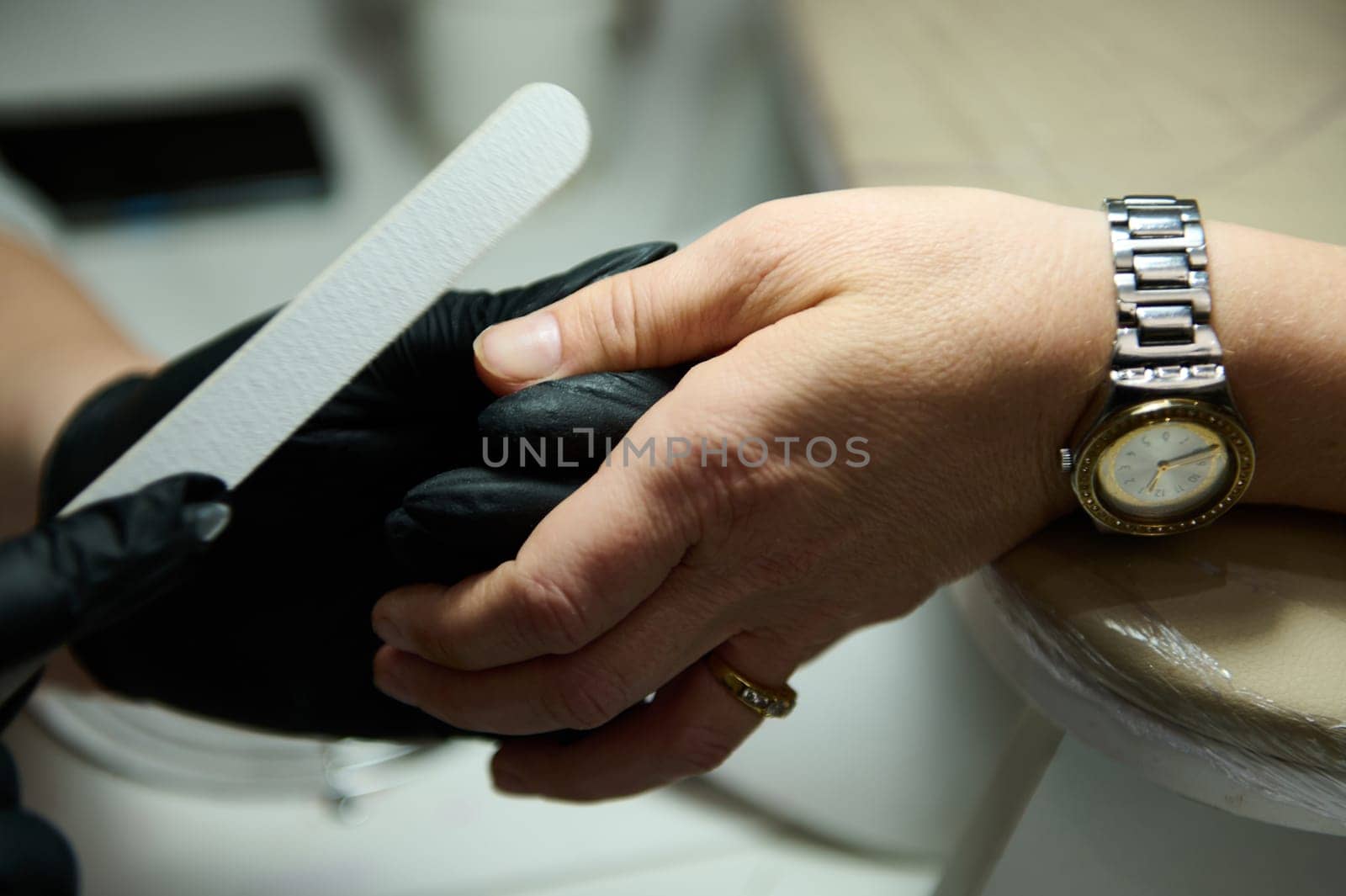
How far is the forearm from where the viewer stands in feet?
2.35

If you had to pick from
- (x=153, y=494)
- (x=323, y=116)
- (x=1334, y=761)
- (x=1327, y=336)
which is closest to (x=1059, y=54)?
(x=1327, y=336)

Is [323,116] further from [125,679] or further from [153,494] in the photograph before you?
[153,494]

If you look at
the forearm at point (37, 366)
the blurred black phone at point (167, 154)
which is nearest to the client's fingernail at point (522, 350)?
the forearm at point (37, 366)

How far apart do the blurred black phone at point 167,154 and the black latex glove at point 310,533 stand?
2.54 feet

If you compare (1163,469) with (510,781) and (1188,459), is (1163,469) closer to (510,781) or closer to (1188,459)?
(1188,459)

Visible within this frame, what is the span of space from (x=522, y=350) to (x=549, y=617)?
0.14 metres

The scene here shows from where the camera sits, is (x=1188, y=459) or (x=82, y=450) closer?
(x=1188, y=459)

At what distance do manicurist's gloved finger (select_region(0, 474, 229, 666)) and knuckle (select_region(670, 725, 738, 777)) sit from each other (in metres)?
0.30

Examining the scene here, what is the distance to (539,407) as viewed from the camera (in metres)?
0.43

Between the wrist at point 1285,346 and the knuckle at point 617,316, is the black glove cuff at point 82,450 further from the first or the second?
the wrist at point 1285,346

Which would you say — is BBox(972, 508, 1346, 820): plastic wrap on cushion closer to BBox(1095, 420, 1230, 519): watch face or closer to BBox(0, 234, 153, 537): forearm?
BBox(1095, 420, 1230, 519): watch face

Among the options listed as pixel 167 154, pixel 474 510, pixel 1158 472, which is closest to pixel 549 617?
pixel 474 510

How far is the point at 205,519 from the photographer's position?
17.3 inches

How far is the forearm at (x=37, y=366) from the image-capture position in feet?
2.35
